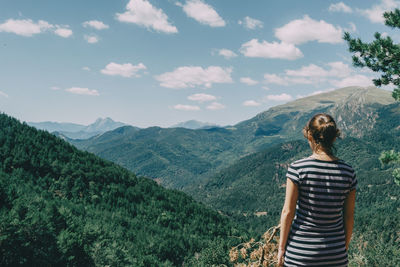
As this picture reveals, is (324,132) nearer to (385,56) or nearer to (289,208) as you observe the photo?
(289,208)

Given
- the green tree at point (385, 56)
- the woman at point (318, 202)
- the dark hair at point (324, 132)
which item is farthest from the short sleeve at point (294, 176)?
the green tree at point (385, 56)

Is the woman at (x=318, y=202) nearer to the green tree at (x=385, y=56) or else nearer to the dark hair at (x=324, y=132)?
the dark hair at (x=324, y=132)

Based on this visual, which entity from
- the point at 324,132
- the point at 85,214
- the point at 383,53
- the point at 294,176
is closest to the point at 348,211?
the point at 294,176

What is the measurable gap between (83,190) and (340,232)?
12718 centimetres

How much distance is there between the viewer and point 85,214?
86.9 metres

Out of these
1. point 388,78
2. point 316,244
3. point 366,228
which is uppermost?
point 388,78

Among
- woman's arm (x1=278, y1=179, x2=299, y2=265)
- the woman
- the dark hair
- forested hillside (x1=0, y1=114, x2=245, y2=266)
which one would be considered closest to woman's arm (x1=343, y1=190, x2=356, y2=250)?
the woman

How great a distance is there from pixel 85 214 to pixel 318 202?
92.7 metres

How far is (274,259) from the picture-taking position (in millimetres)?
5930

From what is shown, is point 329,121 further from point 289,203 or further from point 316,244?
point 316,244

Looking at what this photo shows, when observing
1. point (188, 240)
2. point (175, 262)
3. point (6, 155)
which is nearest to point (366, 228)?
point (188, 240)

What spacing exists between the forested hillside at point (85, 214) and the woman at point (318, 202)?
3035 centimetres

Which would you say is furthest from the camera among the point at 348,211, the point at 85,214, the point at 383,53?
the point at 85,214

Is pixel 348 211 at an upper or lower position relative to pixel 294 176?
lower
